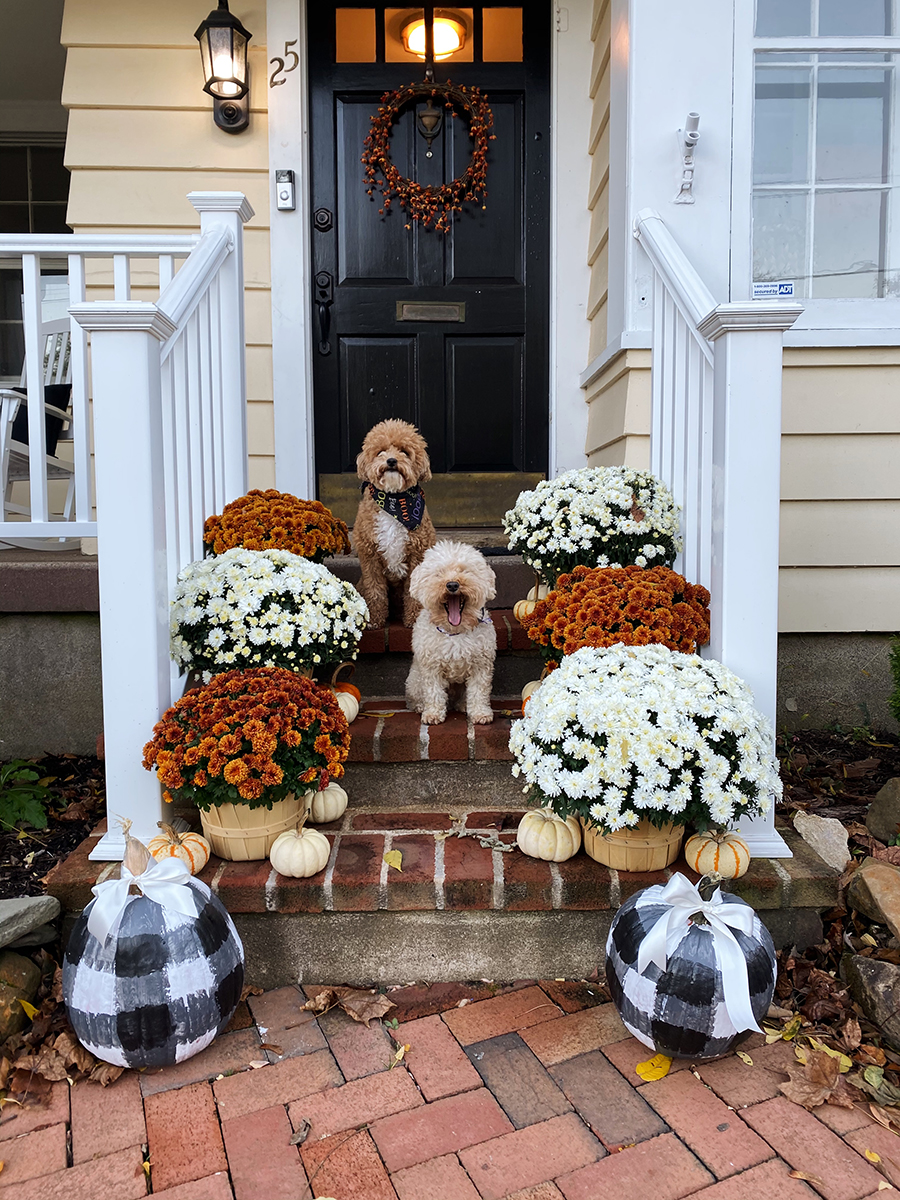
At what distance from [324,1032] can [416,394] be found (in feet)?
10.8

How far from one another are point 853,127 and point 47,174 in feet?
16.9

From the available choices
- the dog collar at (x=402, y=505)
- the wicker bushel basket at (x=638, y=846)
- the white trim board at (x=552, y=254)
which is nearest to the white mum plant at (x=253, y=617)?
the dog collar at (x=402, y=505)

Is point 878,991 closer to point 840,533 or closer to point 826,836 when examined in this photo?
point 826,836

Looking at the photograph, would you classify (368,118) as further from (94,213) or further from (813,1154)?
(813,1154)

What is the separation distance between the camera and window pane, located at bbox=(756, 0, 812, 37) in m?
3.43

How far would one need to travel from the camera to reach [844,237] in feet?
11.6

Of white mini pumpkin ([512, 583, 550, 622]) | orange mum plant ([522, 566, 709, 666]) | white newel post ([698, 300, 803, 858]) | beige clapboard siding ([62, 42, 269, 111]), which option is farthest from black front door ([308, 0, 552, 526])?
white newel post ([698, 300, 803, 858])

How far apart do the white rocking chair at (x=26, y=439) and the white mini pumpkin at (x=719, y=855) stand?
2.69 m

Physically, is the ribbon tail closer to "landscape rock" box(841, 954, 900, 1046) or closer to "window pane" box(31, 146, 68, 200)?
"landscape rock" box(841, 954, 900, 1046)

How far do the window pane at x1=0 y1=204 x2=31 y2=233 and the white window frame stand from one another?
4.88m

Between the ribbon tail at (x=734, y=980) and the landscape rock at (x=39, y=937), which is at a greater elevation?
the ribbon tail at (x=734, y=980)

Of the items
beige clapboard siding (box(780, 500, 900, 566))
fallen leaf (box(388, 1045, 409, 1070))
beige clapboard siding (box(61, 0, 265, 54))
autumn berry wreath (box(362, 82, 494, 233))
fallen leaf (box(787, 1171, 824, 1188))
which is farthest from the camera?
autumn berry wreath (box(362, 82, 494, 233))

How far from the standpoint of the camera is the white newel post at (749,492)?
220 cm

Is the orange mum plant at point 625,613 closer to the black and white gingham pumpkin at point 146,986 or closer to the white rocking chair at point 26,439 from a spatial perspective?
the black and white gingham pumpkin at point 146,986
